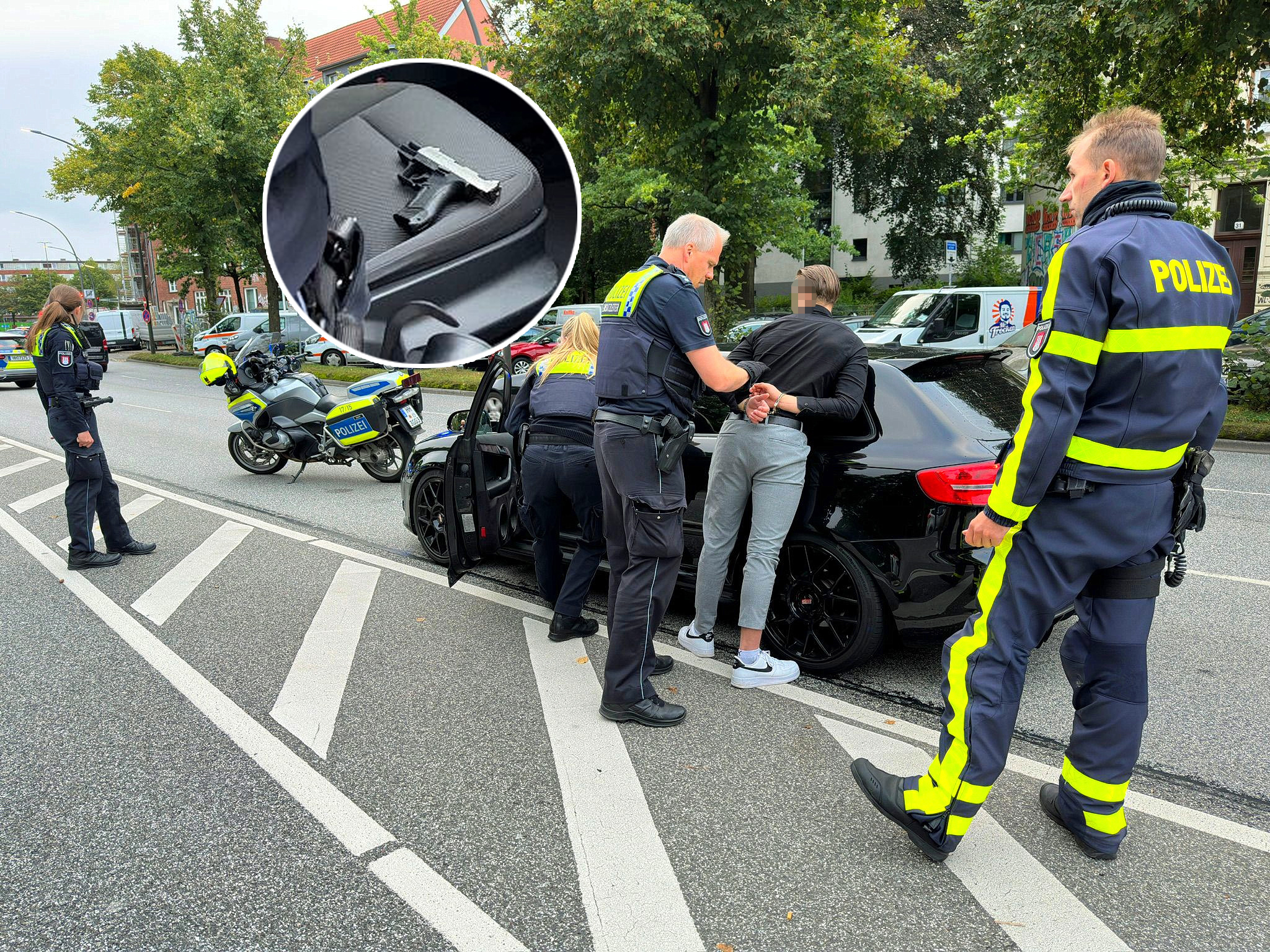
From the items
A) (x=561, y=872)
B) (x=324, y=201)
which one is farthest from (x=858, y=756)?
(x=324, y=201)

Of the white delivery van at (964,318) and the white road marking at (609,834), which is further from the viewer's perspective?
the white delivery van at (964,318)

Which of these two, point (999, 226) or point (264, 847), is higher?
point (999, 226)

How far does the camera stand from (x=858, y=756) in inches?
128

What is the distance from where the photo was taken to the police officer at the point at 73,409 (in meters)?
5.87

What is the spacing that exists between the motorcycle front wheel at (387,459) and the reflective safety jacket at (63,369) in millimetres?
3248

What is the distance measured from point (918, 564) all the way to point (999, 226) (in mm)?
38895

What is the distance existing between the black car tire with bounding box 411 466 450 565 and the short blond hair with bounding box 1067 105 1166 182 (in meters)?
4.31

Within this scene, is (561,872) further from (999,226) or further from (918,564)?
(999,226)

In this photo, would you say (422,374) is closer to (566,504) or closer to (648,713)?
(566,504)

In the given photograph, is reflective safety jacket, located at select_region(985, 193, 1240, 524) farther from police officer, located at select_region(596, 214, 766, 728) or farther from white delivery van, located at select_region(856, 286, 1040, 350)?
white delivery van, located at select_region(856, 286, 1040, 350)

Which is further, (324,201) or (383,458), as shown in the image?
(383,458)

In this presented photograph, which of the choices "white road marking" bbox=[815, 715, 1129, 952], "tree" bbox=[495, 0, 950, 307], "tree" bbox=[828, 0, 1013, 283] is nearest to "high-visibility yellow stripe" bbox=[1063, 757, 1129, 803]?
"white road marking" bbox=[815, 715, 1129, 952]

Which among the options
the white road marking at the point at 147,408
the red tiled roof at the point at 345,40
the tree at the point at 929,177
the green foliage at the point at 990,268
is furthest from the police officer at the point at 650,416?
the red tiled roof at the point at 345,40

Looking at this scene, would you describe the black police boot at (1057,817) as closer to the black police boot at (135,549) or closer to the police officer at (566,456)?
the police officer at (566,456)
